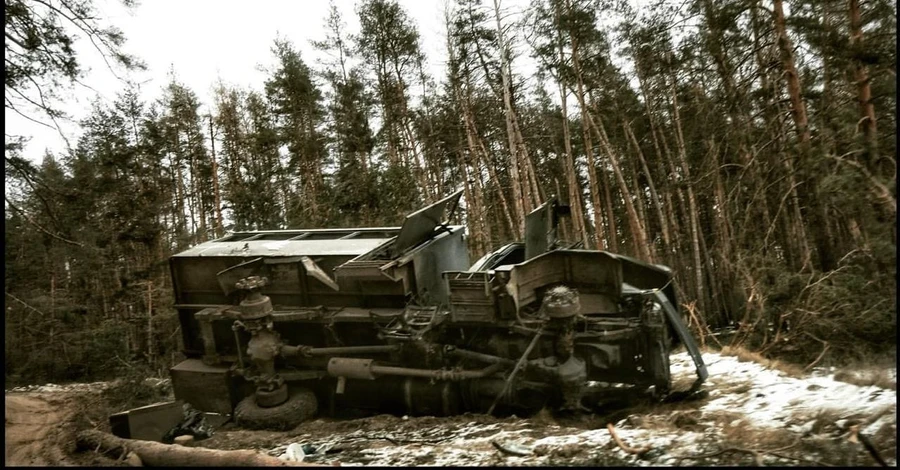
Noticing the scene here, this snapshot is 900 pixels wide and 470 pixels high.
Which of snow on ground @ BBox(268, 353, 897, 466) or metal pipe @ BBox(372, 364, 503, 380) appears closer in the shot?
snow on ground @ BBox(268, 353, 897, 466)

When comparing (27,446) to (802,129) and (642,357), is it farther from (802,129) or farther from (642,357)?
(802,129)

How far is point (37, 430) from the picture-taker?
260 inches

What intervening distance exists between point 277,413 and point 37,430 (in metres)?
2.86

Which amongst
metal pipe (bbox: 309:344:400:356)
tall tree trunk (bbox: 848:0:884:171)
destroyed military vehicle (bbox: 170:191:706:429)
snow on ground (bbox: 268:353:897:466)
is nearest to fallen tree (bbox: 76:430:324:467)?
snow on ground (bbox: 268:353:897:466)

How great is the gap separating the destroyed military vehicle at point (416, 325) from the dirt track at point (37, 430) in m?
1.57

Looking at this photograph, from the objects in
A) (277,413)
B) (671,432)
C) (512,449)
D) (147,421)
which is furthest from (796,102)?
(147,421)

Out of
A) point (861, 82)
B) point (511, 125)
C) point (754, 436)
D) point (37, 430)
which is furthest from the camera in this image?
point (511, 125)

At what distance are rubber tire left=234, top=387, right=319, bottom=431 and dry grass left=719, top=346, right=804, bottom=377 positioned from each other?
5288 mm

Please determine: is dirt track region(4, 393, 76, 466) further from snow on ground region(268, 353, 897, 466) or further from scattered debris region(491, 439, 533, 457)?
scattered debris region(491, 439, 533, 457)

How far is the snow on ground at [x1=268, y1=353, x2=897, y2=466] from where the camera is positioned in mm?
3805

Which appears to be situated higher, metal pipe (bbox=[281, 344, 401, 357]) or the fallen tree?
metal pipe (bbox=[281, 344, 401, 357])

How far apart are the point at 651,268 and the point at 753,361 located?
5.36ft

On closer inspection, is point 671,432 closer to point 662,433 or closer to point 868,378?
point 662,433

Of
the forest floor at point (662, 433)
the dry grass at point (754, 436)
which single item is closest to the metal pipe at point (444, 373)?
the forest floor at point (662, 433)
